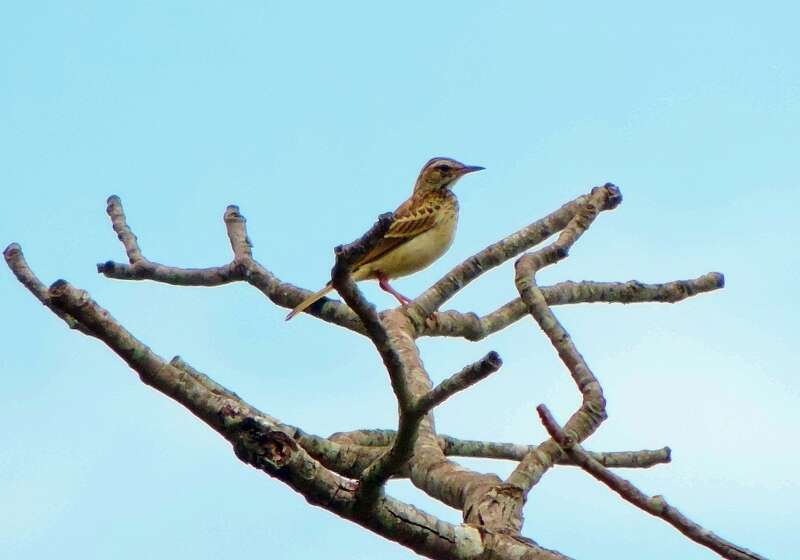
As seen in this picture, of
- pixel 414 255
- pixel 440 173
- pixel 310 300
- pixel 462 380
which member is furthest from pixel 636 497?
pixel 440 173

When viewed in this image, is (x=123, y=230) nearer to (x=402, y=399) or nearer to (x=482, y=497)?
(x=482, y=497)

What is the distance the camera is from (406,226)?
11336mm

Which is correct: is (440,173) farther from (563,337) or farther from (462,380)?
(462,380)

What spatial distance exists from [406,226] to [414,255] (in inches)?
11.0

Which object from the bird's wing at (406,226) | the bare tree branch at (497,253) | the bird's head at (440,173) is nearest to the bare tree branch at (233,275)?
the bare tree branch at (497,253)

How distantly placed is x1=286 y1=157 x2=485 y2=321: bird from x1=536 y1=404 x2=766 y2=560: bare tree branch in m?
6.82

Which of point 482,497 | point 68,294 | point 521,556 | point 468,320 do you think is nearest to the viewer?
point 68,294

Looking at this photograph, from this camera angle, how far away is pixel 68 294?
3.58 m

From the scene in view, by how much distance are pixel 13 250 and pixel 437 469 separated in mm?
1932

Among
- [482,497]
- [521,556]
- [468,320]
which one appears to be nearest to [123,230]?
[468,320]

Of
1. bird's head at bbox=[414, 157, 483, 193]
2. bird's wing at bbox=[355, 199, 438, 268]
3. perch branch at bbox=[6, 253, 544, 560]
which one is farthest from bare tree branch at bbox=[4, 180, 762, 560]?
bird's head at bbox=[414, 157, 483, 193]

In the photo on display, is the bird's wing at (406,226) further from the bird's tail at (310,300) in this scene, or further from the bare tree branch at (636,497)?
the bare tree branch at (636,497)

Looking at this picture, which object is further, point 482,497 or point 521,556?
point 482,497

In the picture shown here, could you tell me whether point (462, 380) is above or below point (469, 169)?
below
